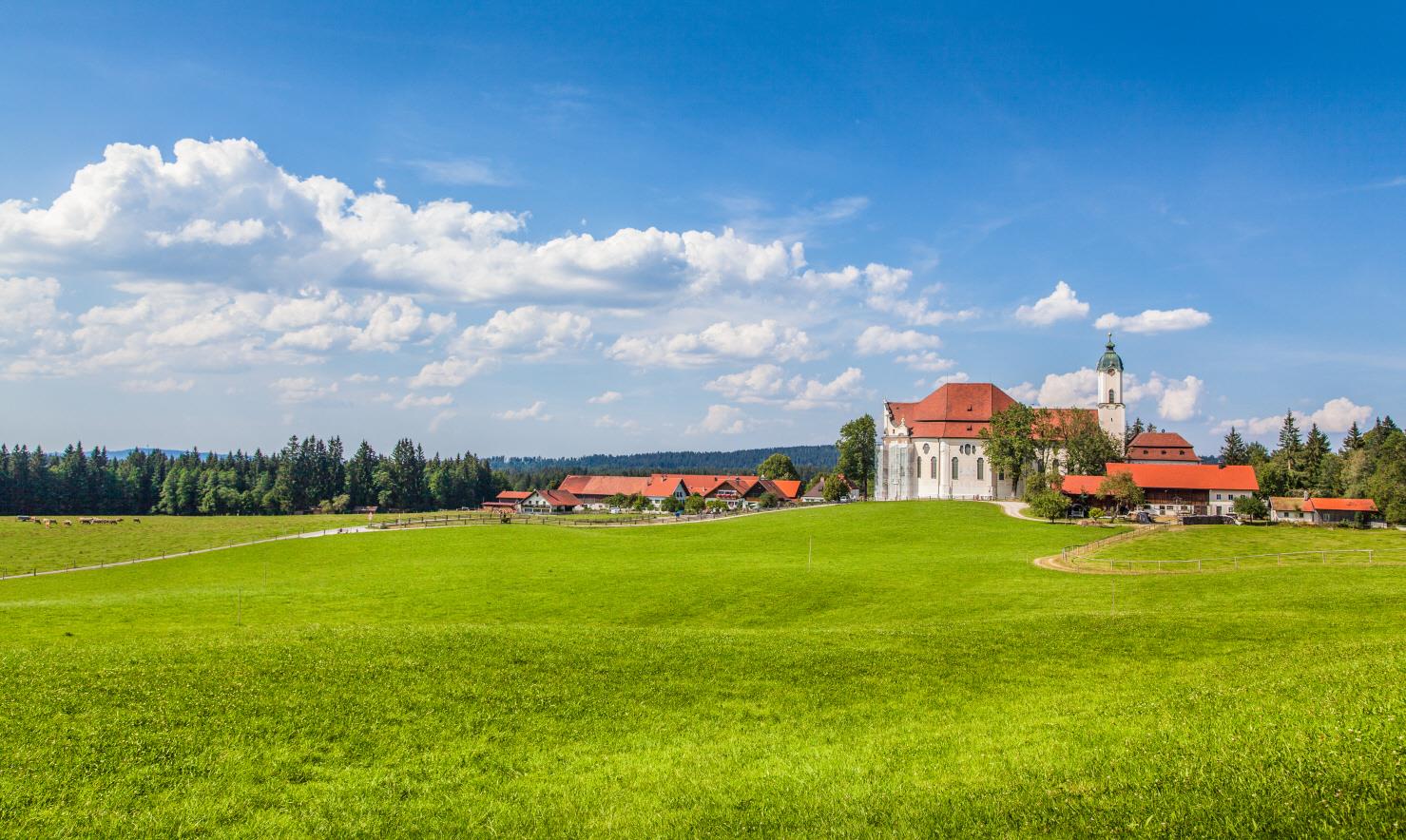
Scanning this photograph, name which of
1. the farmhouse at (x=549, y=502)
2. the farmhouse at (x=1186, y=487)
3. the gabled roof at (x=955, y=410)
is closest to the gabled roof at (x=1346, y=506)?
the farmhouse at (x=1186, y=487)

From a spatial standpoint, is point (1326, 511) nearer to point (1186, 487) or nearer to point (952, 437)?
point (1186, 487)

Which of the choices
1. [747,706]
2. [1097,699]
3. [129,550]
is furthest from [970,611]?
[129,550]

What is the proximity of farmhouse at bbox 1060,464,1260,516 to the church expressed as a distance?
14.0m

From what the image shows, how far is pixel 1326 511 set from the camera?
3226 inches

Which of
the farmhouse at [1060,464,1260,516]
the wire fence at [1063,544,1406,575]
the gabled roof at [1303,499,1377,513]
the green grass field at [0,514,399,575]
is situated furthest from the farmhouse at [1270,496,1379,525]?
the green grass field at [0,514,399,575]

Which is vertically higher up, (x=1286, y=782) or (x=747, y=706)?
(x=1286, y=782)

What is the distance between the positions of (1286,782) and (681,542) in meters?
55.4

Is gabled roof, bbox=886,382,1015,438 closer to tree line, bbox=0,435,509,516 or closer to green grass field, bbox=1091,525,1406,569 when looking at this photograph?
green grass field, bbox=1091,525,1406,569

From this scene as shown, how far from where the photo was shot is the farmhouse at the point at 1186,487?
86688 millimetres

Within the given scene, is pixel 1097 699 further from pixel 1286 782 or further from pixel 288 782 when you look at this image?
pixel 288 782

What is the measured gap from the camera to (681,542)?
208 feet

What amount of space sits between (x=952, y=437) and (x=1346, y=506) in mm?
41495

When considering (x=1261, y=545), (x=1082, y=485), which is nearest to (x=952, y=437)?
(x=1082, y=485)

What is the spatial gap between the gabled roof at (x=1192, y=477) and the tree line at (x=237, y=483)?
119577 millimetres
